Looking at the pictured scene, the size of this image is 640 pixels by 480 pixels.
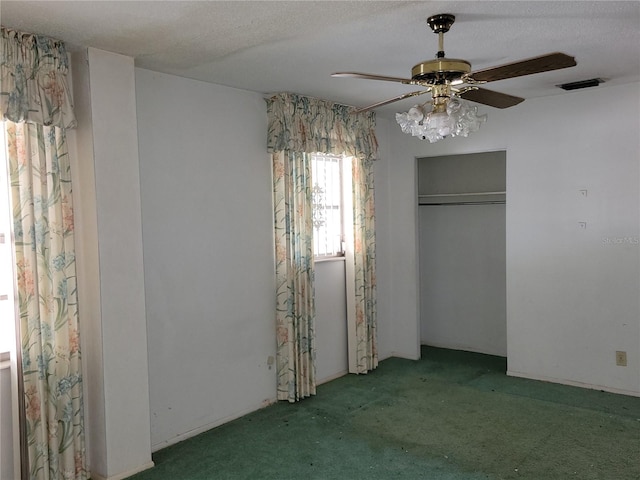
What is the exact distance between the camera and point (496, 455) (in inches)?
132

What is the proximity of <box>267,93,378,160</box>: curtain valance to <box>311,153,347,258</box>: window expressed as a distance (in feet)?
0.68

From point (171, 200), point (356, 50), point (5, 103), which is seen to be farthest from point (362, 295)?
point (5, 103)

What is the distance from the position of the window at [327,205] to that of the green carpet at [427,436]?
4.15 ft

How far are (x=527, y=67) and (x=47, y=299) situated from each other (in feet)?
8.83

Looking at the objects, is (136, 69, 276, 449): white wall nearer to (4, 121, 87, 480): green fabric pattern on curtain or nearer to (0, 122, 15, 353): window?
(4, 121, 87, 480): green fabric pattern on curtain

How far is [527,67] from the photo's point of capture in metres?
2.36

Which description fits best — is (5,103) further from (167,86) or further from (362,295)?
(362,295)

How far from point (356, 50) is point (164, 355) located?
234cm

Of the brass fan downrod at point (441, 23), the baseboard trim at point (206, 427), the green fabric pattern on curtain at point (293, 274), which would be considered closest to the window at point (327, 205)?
the green fabric pattern on curtain at point (293, 274)

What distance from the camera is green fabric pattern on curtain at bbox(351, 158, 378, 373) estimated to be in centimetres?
507

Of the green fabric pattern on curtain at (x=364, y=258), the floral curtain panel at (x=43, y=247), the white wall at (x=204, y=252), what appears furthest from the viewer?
the green fabric pattern on curtain at (x=364, y=258)

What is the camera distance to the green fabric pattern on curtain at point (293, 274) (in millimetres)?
4355

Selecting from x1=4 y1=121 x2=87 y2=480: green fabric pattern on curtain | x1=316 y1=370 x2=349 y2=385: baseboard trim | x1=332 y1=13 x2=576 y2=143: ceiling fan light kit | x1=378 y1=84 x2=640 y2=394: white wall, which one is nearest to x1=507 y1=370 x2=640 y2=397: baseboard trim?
x1=378 y1=84 x2=640 y2=394: white wall

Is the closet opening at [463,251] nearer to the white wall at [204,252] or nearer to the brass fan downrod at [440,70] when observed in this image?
the white wall at [204,252]
